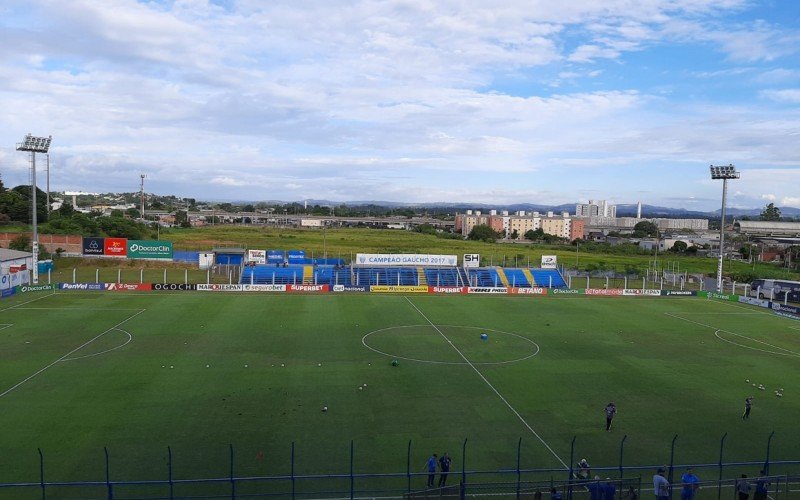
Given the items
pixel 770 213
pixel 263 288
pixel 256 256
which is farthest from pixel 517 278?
pixel 770 213

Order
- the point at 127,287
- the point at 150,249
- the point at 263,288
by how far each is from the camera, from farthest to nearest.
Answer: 1. the point at 150,249
2. the point at 263,288
3. the point at 127,287

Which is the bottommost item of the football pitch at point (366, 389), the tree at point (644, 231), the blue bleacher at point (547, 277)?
the football pitch at point (366, 389)

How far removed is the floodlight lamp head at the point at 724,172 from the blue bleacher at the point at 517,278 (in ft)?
70.7

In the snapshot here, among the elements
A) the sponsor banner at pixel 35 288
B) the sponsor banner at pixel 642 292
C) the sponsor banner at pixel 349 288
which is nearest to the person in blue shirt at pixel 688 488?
the sponsor banner at pixel 349 288

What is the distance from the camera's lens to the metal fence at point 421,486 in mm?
14234

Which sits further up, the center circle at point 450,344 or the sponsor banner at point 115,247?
the sponsor banner at point 115,247

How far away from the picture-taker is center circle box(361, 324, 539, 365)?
2956 cm

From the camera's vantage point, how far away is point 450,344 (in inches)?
1284

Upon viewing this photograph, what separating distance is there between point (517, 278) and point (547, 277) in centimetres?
340

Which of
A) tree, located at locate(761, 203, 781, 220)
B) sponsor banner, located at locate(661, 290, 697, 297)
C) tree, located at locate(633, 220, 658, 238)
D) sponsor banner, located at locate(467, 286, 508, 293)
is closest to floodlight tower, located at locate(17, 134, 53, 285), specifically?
sponsor banner, located at locate(467, 286, 508, 293)

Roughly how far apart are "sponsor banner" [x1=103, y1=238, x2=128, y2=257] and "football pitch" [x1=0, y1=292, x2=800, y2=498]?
55.6ft

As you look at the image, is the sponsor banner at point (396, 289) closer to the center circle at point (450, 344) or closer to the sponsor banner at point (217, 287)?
the sponsor banner at point (217, 287)

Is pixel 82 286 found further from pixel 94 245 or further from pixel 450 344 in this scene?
pixel 450 344

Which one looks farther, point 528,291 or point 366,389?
point 528,291
